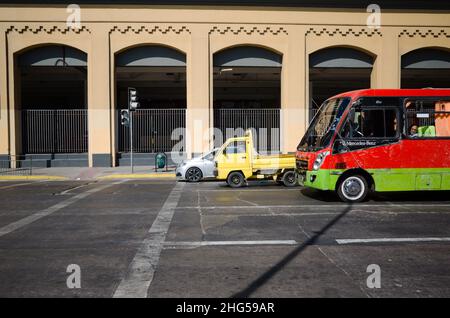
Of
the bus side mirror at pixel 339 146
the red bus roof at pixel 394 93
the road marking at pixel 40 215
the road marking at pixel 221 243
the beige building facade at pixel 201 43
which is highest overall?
the beige building facade at pixel 201 43

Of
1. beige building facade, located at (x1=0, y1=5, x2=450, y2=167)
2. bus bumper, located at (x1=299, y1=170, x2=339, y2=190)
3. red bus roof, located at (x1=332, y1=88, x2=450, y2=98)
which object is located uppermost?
beige building facade, located at (x1=0, y1=5, x2=450, y2=167)

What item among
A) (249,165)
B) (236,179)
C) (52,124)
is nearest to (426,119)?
(249,165)

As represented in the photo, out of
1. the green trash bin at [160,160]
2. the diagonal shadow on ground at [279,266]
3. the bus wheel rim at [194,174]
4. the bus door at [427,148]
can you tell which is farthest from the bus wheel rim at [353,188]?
the green trash bin at [160,160]

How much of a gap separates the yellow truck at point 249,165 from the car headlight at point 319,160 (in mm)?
3592

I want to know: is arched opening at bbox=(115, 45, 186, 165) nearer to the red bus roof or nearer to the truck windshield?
the truck windshield

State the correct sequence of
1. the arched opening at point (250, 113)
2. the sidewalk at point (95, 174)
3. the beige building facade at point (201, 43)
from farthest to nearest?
the arched opening at point (250, 113) < the beige building facade at point (201, 43) < the sidewalk at point (95, 174)

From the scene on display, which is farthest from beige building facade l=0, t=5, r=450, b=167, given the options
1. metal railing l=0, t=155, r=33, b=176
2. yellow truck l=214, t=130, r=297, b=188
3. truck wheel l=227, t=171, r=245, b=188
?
truck wheel l=227, t=171, r=245, b=188

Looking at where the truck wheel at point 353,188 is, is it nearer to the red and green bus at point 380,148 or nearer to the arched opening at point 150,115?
the red and green bus at point 380,148

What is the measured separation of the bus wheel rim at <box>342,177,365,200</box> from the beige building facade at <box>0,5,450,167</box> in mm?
11752

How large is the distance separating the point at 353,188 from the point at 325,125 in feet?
5.98

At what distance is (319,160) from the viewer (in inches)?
436

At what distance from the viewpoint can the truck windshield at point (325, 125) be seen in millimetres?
11204

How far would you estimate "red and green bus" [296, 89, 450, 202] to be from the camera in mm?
11086

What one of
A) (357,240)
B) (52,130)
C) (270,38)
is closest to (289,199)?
(357,240)
